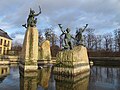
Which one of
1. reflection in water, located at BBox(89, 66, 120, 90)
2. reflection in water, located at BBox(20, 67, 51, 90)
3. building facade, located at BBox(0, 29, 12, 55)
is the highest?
building facade, located at BBox(0, 29, 12, 55)

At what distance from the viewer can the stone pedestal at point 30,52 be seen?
19.5 meters

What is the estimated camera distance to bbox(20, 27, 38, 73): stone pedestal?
1952 centimetres

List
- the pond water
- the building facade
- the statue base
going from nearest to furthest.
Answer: the pond water → the statue base → the building facade

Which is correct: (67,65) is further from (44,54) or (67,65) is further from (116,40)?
(116,40)

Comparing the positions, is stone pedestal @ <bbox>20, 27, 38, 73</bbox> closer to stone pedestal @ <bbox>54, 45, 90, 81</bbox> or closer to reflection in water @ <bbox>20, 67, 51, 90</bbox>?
Answer: reflection in water @ <bbox>20, 67, 51, 90</bbox>

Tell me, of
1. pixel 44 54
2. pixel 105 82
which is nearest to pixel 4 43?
pixel 44 54

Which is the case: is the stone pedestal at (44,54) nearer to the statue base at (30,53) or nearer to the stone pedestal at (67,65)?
the statue base at (30,53)

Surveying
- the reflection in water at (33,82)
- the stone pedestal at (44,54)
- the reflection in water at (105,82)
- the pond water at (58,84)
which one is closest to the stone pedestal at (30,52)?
the reflection in water at (33,82)

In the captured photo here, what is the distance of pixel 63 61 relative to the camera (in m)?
16.2

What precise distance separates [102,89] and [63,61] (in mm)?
5544

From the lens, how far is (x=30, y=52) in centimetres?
2041

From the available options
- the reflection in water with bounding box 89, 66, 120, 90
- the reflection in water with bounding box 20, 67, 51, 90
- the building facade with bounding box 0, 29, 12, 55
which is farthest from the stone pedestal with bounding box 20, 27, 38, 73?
the building facade with bounding box 0, 29, 12, 55

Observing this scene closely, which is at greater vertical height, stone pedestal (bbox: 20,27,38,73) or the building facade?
the building facade

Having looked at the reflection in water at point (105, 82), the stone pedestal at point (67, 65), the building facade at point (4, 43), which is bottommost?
the reflection in water at point (105, 82)
